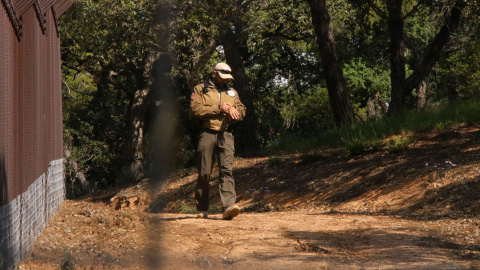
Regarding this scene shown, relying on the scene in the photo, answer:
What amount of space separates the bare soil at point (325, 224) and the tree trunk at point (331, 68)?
2770mm

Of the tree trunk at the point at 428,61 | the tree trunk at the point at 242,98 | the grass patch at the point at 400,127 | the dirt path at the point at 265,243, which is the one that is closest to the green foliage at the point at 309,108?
the tree trunk at the point at 242,98

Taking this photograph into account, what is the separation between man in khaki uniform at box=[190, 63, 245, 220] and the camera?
8.16 m

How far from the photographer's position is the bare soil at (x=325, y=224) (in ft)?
19.0

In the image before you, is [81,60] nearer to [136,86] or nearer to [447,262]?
[136,86]

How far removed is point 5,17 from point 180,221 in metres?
3.74

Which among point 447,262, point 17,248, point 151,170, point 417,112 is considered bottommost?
point 447,262

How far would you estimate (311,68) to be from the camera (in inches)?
1051

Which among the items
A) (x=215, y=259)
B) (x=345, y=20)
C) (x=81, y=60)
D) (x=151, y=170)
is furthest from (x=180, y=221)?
(x=81, y=60)

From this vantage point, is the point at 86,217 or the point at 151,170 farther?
the point at 86,217

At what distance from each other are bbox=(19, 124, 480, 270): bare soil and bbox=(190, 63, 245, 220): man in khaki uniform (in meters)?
0.47

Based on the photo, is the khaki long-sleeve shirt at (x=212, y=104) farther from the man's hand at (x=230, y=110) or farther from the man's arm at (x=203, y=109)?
the man's hand at (x=230, y=110)

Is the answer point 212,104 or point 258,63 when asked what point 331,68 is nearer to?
point 212,104

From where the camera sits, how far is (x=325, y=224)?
8148 mm

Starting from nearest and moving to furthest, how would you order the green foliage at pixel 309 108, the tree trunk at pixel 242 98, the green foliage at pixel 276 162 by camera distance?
1. the green foliage at pixel 276 162
2. the tree trunk at pixel 242 98
3. the green foliage at pixel 309 108
